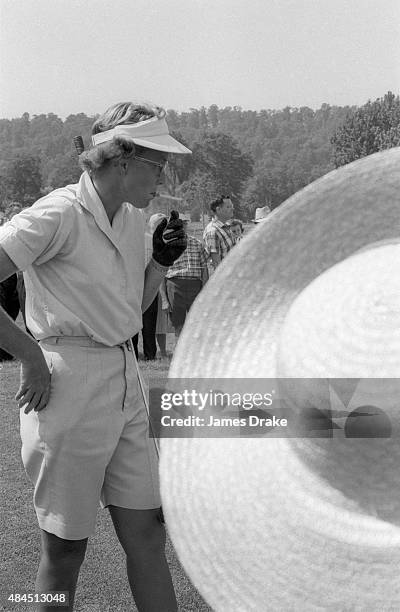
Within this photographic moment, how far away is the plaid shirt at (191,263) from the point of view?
834 centimetres

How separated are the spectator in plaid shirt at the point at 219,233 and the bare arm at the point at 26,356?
5873mm

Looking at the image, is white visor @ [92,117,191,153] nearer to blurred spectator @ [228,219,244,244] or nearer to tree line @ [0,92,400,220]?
blurred spectator @ [228,219,244,244]

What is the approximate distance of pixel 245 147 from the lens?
379 ft

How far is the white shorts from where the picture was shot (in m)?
2.35

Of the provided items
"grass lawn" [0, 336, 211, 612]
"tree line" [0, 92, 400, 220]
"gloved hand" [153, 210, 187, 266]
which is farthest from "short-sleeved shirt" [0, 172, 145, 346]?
"tree line" [0, 92, 400, 220]

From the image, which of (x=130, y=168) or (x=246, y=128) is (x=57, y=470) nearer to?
(x=130, y=168)

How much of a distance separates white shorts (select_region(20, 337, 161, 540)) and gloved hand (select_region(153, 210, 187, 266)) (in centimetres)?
37

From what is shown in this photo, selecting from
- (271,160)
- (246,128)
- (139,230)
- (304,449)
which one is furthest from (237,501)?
(246,128)

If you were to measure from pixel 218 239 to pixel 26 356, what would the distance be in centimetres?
608

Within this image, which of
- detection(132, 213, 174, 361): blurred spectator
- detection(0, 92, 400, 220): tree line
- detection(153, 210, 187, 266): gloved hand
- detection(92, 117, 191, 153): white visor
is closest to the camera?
detection(92, 117, 191, 153): white visor

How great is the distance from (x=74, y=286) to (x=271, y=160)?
11248cm

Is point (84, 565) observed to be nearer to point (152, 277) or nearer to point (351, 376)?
point (152, 277)

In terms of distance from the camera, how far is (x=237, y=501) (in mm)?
1878

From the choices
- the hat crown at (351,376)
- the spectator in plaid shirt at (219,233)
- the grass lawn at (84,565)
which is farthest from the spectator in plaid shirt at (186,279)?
the hat crown at (351,376)
